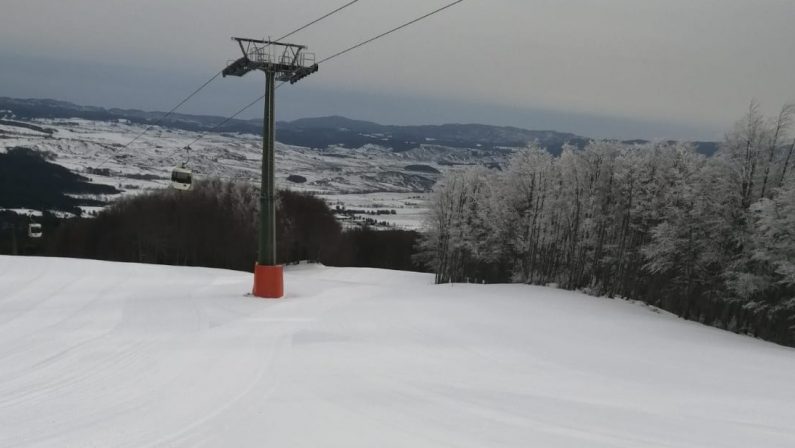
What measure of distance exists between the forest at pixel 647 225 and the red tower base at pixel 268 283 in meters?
18.1

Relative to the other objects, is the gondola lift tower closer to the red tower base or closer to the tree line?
the red tower base

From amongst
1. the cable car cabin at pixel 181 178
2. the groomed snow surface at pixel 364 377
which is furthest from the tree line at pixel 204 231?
the groomed snow surface at pixel 364 377

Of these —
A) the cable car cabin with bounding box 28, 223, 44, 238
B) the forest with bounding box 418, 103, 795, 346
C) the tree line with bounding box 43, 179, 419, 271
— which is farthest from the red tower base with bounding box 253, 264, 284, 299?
the tree line with bounding box 43, 179, 419, 271

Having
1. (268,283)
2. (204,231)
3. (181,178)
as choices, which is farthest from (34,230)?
(204,231)

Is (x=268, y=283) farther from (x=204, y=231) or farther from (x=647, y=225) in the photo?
(x=204, y=231)

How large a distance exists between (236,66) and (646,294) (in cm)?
2993

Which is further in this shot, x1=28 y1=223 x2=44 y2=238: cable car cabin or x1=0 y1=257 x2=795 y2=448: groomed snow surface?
x1=28 y1=223 x2=44 y2=238: cable car cabin

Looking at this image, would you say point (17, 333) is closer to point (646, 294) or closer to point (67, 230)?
point (646, 294)

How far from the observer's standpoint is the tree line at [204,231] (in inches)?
2931

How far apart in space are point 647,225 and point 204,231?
184ft

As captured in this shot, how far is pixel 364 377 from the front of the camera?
8133 millimetres

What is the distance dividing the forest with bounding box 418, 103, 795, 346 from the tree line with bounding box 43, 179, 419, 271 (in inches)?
905

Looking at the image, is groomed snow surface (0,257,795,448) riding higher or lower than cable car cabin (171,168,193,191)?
lower

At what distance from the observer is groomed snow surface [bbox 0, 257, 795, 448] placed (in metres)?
6.03
